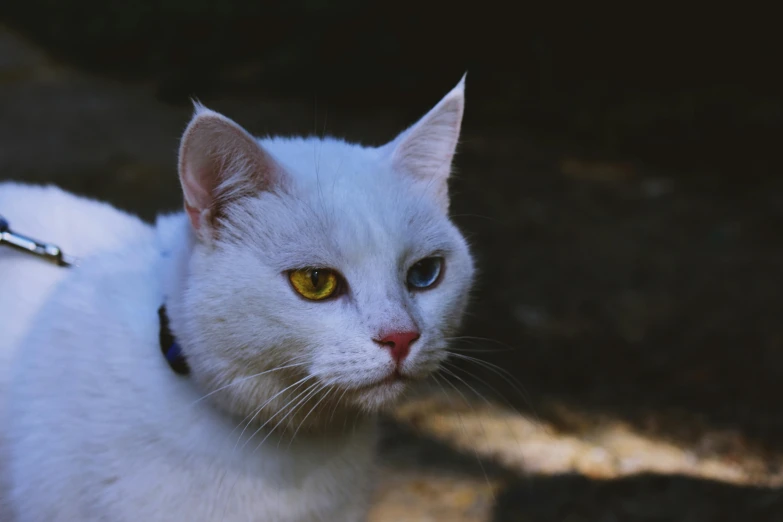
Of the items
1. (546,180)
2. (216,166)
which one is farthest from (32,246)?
(546,180)

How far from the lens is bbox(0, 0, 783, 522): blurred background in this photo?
9.49 feet

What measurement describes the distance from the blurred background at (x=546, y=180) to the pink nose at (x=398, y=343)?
853mm

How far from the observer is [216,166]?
4.84 ft

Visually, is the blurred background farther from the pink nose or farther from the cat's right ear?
the cat's right ear

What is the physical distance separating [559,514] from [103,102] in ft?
19.6

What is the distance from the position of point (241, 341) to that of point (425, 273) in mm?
433

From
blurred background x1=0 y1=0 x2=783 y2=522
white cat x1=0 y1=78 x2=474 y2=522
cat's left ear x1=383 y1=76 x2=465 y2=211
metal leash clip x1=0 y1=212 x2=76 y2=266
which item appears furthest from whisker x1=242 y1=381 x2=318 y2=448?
blurred background x1=0 y1=0 x2=783 y2=522

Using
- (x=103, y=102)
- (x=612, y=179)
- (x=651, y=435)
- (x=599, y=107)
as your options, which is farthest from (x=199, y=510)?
(x=103, y=102)

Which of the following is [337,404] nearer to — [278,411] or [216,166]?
[278,411]

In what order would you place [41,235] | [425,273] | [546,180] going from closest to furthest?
[425,273] < [41,235] < [546,180]

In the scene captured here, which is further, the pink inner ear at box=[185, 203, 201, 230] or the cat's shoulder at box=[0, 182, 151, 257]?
the cat's shoulder at box=[0, 182, 151, 257]

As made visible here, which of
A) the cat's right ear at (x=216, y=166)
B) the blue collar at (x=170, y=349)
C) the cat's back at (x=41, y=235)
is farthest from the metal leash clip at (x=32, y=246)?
the cat's right ear at (x=216, y=166)

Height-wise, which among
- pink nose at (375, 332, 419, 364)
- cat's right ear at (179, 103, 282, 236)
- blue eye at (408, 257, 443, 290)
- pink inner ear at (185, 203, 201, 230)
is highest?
cat's right ear at (179, 103, 282, 236)

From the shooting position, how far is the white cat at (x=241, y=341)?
1.43 m
